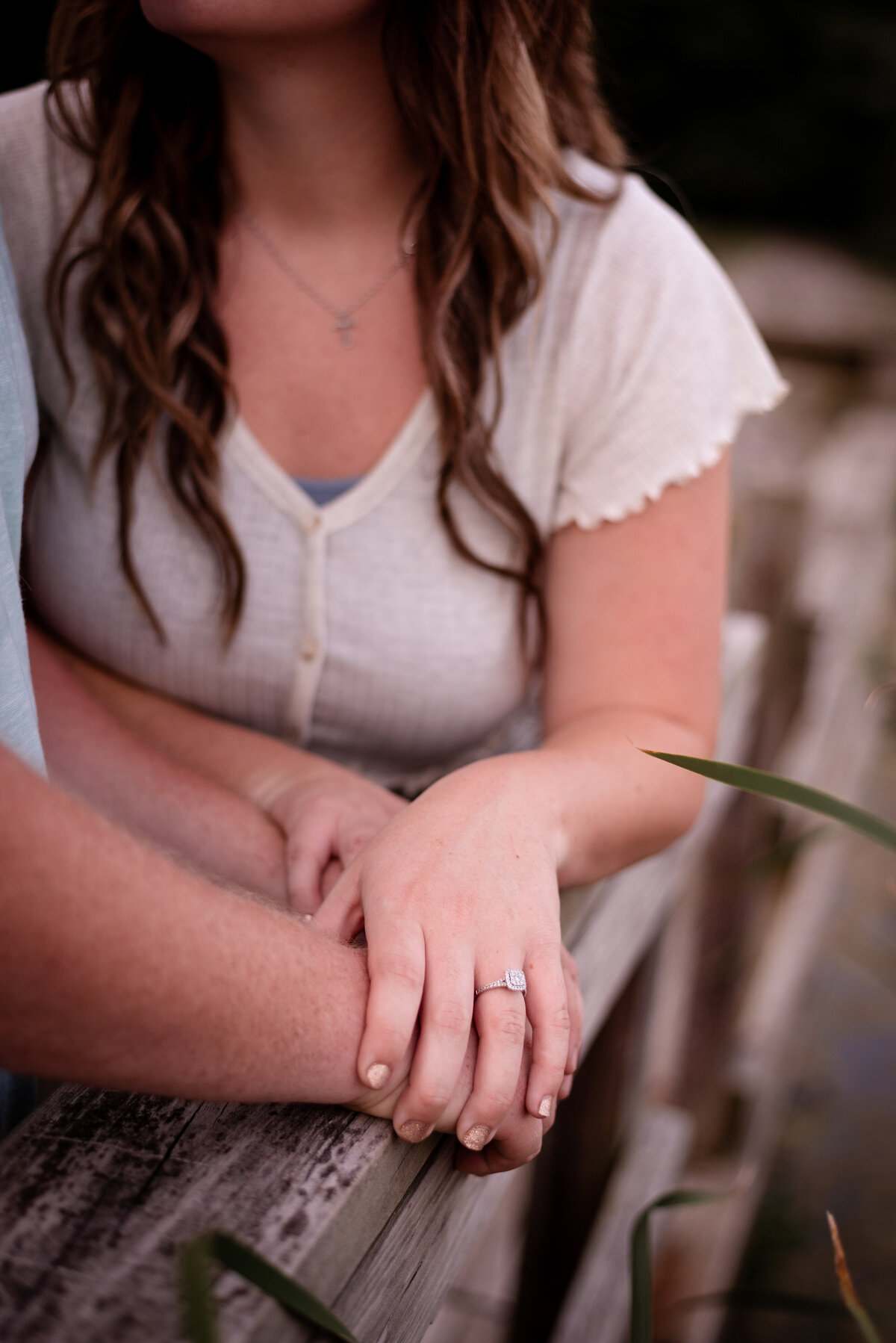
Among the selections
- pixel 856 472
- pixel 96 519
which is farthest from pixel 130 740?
pixel 856 472

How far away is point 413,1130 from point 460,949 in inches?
4.6

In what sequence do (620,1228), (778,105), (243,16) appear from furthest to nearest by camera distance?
(778,105) → (620,1228) → (243,16)

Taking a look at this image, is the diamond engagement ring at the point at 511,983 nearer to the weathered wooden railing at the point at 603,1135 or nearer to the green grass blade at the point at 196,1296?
the weathered wooden railing at the point at 603,1135

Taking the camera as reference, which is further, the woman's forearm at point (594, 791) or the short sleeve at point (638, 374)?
the short sleeve at point (638, 374)

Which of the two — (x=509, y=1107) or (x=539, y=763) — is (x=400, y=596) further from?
(x=509, y=1107)

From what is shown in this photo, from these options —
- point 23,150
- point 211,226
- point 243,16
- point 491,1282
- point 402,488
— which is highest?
point 243,16

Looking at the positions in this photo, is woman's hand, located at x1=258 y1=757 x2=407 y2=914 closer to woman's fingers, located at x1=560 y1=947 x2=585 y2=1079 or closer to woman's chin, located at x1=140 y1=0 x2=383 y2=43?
woman's fingers, located at x1=560 y1=947 x2=585 y2=1079

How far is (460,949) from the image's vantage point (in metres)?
0.75

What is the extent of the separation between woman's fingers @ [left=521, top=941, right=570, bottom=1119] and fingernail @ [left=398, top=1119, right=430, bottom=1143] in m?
0.09

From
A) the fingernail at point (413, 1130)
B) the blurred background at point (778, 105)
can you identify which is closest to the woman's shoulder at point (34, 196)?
the fingernail at point (413, 1130)

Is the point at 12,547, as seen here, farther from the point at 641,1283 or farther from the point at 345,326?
the point at 641,1283

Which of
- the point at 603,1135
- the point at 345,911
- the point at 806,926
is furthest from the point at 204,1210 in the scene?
the point at 806,926

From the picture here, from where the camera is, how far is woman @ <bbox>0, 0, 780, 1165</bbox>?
1.14 m

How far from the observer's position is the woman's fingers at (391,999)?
69 cm
